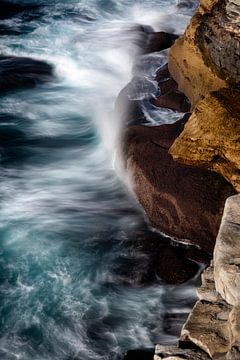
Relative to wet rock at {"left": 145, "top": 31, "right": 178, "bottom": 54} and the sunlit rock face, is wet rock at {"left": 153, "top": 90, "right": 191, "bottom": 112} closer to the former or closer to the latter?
wet rock at {"left": 145, "top": 31, "right": 178, "bottom": 54}

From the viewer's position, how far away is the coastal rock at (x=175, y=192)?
27.0ft

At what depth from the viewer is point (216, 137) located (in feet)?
26.1

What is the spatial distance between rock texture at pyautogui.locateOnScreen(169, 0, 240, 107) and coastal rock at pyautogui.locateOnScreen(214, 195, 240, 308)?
3746mm

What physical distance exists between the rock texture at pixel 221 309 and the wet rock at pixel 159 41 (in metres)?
10.00

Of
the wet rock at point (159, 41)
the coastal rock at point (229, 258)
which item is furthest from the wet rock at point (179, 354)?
the wet rock at point (159, 41)

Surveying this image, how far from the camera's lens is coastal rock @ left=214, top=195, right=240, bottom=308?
5199 mm

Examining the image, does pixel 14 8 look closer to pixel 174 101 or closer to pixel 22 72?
pixel 22 72

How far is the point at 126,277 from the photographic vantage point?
8.24 metres

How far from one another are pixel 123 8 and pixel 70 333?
53.0 feet

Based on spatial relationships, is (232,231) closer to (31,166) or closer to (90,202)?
(90,202)

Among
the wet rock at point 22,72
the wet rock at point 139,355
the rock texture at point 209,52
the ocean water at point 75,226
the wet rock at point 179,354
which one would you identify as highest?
the rock texture at point 209,52

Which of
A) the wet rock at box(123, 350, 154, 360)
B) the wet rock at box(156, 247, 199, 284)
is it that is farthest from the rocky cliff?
the wet rock at box(123, 350, 154, 360)

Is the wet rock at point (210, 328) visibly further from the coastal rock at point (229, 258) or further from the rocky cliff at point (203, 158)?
the coastal rock at point (229, 258)

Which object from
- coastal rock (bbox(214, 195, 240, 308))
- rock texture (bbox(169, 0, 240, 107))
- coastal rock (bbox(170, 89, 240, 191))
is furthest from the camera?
rock texture (bbox(169, 0, 240, 107))
